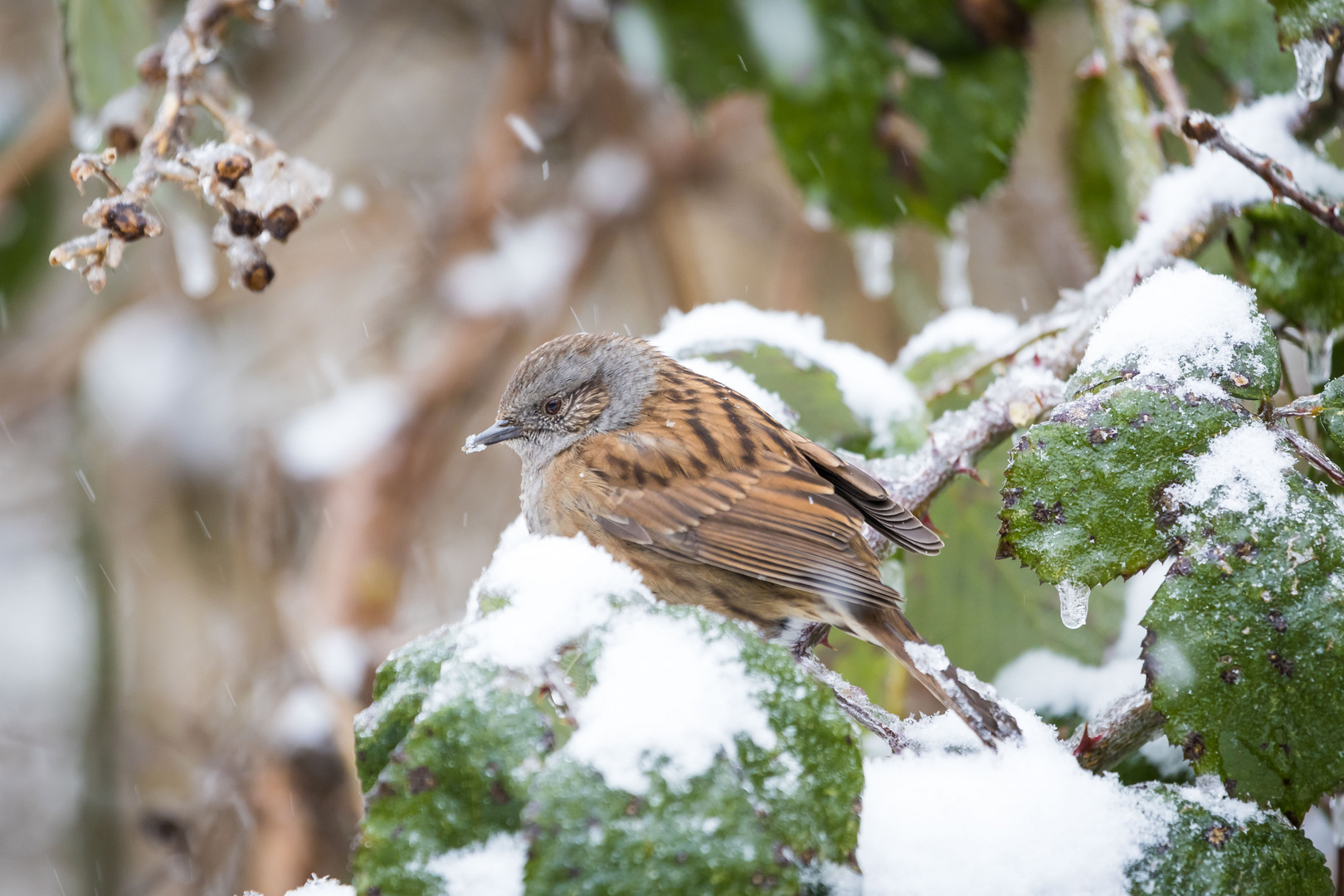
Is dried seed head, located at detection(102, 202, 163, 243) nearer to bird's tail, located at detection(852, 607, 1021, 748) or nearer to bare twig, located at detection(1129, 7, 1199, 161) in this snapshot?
bird's tail, located at detection(852, 607, 1021, 748)

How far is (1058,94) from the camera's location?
4434 millimetres

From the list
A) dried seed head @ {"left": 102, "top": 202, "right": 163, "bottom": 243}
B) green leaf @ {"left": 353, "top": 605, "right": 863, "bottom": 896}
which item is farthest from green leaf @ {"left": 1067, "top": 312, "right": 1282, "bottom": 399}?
dried seed head @ {"left": 102, "top": 202, "right": 163, "bottom": 243}

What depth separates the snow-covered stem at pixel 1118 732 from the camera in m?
1.52

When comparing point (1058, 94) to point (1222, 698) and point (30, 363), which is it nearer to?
point (1222, 698)

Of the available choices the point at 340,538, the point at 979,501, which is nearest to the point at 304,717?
the point at 340,538

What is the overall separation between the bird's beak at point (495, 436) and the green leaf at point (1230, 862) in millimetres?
1858

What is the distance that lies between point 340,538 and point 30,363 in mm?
1712

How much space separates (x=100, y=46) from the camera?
7.28 ft

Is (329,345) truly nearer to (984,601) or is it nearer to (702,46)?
(702,46)

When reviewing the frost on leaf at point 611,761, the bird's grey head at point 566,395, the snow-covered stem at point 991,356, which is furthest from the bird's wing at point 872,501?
the frost on leaf at point 611,761

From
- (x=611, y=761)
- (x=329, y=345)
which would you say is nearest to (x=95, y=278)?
(x=611, y=761)

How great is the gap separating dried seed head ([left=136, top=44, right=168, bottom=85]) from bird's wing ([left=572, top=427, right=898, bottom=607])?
123 cm

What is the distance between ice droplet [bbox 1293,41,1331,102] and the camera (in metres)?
1.82

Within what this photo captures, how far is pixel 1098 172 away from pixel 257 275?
2.21m
